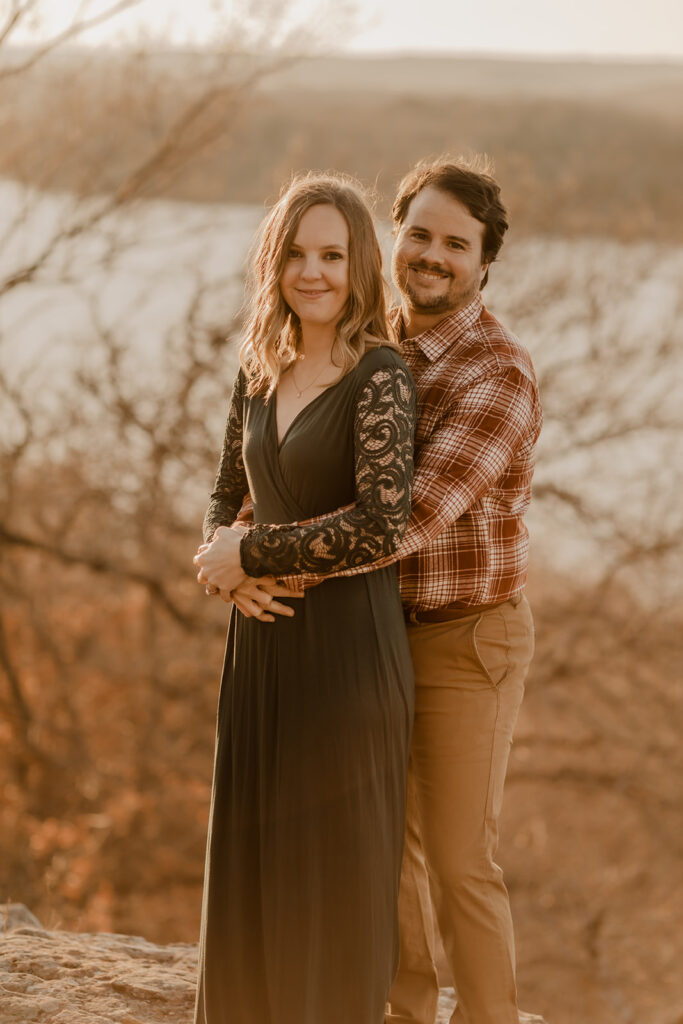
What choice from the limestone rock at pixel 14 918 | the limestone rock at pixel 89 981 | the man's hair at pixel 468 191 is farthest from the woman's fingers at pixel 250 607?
the limestone rock at pixel 14 918

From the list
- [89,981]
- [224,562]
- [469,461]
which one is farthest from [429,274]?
[89,981]

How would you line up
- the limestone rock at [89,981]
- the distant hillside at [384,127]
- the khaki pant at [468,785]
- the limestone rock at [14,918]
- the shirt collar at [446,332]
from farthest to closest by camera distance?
1. the distant hillside at [384,127]
2. the limestone rock at [14,918]
3. the limestone rock at [89,981]
4. the shirt collar at [446,332]
5. the khaki pant at [468,785]

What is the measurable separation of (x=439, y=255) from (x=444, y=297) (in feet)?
0.36

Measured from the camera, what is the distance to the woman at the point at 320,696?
95.9 inches

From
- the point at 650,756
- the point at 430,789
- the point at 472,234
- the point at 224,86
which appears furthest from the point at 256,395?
the point at 650,756

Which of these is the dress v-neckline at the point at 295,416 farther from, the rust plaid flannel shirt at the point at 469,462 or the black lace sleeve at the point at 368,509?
the rust plaid flannel shirt at the point at 469,462

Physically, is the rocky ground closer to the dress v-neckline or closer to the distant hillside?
the dress v-neckline

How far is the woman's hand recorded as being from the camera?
2479 millimetres

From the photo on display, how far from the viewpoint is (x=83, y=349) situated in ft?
32.3

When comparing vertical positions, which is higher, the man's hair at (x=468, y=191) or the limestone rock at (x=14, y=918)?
the man's hair at (x=468, y=191)

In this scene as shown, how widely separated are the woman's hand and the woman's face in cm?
54

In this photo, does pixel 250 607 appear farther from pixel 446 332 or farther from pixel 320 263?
pixel 446 332

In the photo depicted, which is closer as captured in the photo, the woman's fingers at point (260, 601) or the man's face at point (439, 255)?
the woman's fingers at point (260, 601)

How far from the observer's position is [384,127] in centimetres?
1241
